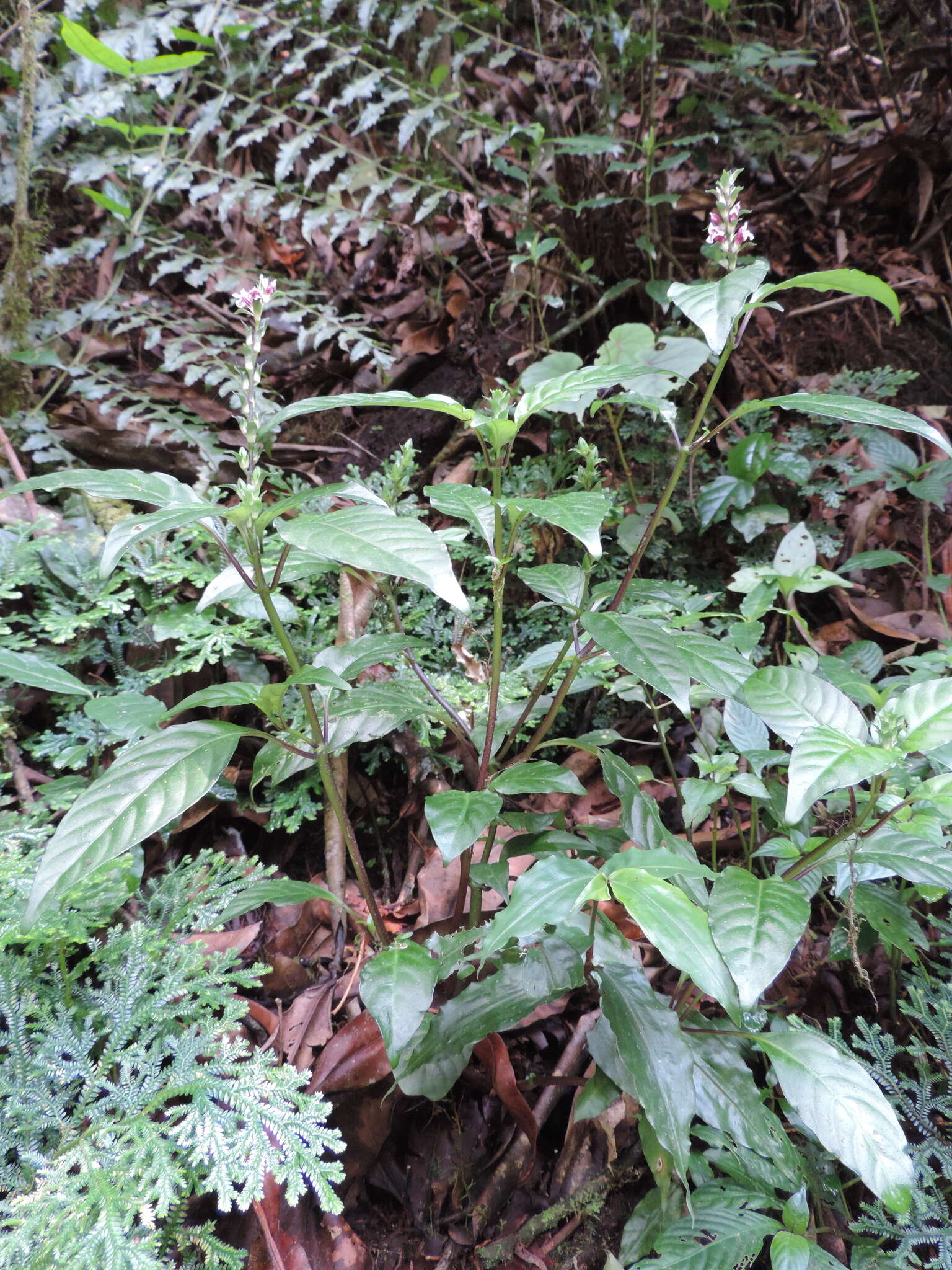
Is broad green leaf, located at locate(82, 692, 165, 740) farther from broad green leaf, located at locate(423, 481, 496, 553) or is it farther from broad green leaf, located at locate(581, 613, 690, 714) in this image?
broad green leaf, located at locate(581, 613, 690, 714)

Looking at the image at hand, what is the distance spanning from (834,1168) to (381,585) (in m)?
1.51

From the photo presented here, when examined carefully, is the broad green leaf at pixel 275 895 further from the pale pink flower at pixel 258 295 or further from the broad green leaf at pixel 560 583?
the pale pink flower at pixel 258 295

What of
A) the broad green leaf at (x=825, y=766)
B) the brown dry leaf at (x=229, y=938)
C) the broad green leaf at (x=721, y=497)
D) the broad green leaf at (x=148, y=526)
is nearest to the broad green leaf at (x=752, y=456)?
the broad green leaf at (x=721, y=497)

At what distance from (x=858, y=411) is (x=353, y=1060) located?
1.50 metres

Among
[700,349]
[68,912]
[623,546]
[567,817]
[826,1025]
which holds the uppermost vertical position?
[700,349]

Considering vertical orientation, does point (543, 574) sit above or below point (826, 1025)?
above

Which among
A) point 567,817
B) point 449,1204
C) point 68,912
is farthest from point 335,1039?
point 567,817

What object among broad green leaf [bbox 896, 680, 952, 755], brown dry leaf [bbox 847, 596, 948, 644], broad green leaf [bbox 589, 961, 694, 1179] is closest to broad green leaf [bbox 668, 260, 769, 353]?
broad green leaf [bbox 896, 680, 952, 755]

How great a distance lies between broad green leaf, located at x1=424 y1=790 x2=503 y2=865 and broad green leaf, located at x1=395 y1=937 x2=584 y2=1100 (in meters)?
0.32

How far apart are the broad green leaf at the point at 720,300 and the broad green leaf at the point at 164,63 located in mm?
2744

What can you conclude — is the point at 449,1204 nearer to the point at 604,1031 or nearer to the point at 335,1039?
the point at 335,1039

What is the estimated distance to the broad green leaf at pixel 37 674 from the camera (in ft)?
4.75

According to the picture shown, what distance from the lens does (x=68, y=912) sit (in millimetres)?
1346

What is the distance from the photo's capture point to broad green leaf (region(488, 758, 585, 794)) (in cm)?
113
